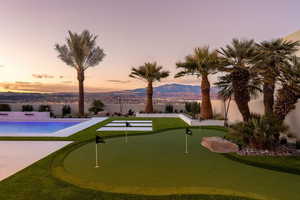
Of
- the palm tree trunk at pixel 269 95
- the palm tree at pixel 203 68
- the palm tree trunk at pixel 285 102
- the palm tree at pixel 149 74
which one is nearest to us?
the palm tree trunk at pixel 285 102

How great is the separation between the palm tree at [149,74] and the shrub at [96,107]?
14.5 feet

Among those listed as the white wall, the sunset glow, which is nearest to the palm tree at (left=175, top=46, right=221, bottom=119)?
the sunset glow

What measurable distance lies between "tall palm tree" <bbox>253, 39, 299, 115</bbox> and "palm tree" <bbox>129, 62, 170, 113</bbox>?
39.9 feet

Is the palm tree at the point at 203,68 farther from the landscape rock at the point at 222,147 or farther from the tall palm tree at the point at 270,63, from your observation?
the landscape rock at the point at 222,147

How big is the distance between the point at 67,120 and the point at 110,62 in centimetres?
702

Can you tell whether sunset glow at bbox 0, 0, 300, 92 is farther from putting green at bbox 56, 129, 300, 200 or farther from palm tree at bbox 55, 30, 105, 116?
putting green at bbox 56, 129, 300, 200

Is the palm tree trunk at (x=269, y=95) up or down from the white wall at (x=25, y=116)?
up

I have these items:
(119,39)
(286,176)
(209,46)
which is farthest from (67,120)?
(286,176)

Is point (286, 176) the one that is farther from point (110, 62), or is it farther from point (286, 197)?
point (110, 62)

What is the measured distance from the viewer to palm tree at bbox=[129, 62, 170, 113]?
761 inches

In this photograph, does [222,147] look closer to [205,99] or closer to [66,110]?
[205,99]

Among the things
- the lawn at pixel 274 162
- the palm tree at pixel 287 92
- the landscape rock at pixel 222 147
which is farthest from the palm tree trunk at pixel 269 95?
the lawn at pixel 274 162

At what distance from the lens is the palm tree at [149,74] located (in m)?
19.3

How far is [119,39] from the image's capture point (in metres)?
17.3
